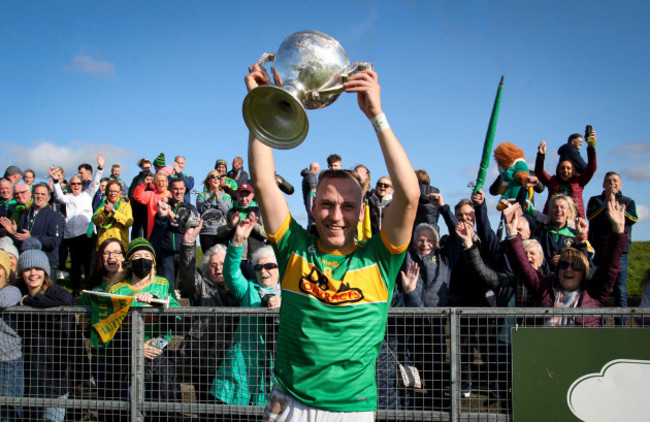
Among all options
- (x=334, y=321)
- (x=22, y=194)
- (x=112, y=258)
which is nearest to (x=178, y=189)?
(x=22, y=194)

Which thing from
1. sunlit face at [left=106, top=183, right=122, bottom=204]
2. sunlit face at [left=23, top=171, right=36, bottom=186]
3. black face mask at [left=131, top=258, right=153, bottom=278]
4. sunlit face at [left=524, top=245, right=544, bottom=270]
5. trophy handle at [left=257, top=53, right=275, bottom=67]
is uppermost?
sunlit face at [left=23, top=171, right=36, bottom=186]

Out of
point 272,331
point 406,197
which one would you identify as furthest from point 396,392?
point 406,197

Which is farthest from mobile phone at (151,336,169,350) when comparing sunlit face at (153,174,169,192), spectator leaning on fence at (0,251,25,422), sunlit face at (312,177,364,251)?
sunlit face at (153,174,169,192)

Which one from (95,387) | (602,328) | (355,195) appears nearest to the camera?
(355,195)

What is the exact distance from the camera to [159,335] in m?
4.52

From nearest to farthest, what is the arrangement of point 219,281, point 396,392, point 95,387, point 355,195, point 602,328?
point 355,195
point 602,328
point 396,392
point 95,387
point 219,281

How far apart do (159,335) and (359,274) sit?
2365 millimetres

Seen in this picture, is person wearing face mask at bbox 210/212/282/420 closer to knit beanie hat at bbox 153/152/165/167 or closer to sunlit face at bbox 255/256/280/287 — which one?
sunlit face at bbox 255/256/280/287

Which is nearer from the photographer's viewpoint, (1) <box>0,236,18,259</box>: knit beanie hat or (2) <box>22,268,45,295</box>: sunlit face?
(2) <box>22,268,45,295</box>: sunlit face

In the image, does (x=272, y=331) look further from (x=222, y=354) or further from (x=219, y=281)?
(x=219, y=281)

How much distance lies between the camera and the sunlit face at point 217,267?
5.38m

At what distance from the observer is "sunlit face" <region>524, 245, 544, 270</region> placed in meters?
5.49

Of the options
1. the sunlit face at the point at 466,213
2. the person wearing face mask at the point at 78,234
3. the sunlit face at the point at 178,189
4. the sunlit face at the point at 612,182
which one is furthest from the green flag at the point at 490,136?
the person wearing face mask at the point at 78,234

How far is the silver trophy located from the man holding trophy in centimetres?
8
